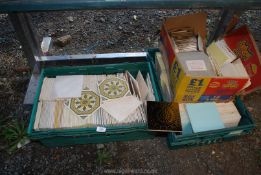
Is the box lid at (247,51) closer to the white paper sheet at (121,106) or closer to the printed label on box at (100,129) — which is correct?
the white paper sheet at (121,106)

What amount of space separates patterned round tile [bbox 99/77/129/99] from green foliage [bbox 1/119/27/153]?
706 mm

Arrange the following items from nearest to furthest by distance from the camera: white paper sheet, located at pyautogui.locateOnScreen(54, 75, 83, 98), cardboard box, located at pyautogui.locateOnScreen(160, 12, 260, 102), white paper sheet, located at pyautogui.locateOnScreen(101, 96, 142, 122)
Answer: cardboard box, located at pyautogui.locateOnScreen(160, 12, 260, 102) → white paper sheet, located at pyautogui.locateOnScreen(101, 96, 142, 122) → white paper sheet, located at pyautogui.locateOnScreen(54, 75, 83, 98)

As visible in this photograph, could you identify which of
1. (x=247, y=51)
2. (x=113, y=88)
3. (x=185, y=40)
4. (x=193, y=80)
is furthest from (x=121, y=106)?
(x=247, y=51)

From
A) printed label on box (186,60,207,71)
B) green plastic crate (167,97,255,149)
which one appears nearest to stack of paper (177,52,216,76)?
printed label on box (186,60,207,71)

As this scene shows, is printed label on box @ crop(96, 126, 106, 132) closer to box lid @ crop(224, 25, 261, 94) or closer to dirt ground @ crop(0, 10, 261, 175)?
dirt ground @ crop(0, 10, 261, 175)

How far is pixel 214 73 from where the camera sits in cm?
167

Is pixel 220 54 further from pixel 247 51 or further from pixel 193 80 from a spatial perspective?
pixel 193 80

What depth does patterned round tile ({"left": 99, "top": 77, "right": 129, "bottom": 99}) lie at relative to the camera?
181 centimetres

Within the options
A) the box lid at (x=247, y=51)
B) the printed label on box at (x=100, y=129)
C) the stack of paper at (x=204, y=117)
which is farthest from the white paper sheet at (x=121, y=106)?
the box lid at (x=247, y=51)

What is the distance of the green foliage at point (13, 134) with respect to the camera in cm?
182

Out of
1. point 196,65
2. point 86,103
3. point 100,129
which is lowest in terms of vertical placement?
point 100,129

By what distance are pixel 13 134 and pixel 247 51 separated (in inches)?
75.1

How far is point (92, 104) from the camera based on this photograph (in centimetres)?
175

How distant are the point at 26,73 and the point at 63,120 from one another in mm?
895
